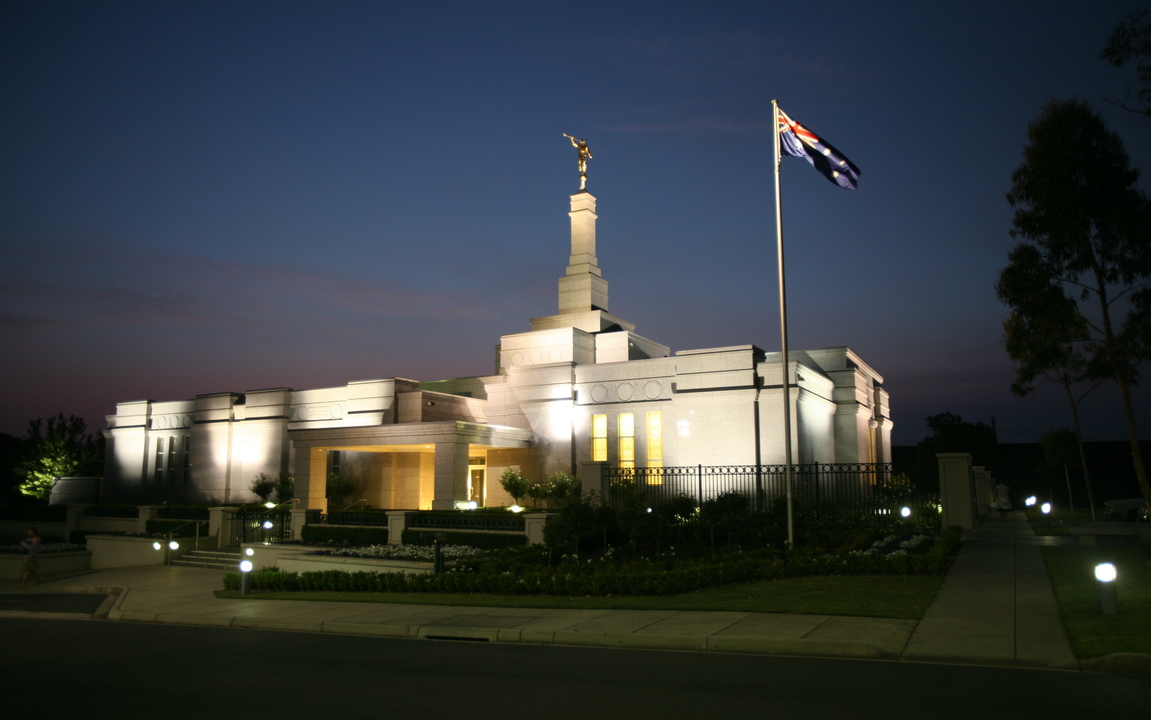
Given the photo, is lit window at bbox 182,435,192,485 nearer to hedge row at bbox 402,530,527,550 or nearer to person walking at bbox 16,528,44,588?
person walking at bbox 16,528,44,588

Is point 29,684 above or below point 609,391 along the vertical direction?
below

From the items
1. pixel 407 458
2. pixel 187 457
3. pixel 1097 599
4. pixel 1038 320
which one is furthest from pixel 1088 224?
pixel 187 457

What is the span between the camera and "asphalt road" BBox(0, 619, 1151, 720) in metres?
8.09

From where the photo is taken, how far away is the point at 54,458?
5378 centimetres

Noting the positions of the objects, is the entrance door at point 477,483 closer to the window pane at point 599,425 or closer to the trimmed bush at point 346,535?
the window pane at point 599,425

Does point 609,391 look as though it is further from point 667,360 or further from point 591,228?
point 591,228

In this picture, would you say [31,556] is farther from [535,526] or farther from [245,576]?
[535,526]

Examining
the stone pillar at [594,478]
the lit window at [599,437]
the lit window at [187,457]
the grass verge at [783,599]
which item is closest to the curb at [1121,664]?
the grass verge at [783,599]

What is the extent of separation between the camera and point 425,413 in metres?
39.9

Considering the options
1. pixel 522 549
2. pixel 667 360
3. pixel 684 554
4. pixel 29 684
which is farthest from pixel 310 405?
pixel 29 684

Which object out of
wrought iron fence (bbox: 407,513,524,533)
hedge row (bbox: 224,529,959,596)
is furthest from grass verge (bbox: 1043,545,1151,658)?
wrought iron fence (bbox: 407,513,524,533)

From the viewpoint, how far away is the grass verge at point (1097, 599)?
1010 cm

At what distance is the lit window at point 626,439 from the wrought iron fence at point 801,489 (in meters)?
3.14

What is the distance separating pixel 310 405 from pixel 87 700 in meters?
36.3
